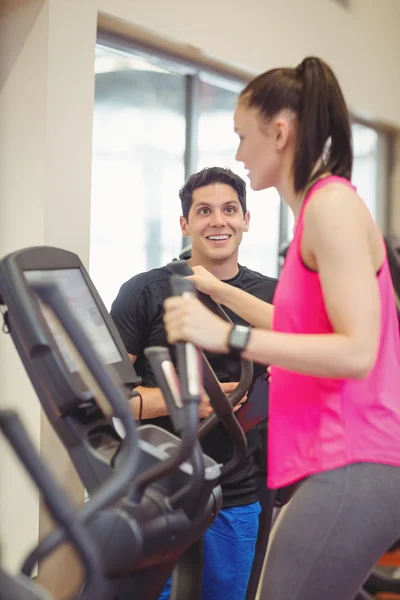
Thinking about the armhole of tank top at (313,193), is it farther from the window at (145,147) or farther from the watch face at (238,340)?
the window at (145,147)

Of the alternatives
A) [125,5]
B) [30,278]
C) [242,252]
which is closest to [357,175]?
[242,252]

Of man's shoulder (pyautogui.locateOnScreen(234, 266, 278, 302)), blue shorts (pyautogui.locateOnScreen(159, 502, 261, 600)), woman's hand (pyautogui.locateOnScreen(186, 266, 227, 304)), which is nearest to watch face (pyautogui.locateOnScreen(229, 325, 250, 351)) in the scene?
woman's hand (pyautogui.locateOnScreen(186, 266, 227, 304))

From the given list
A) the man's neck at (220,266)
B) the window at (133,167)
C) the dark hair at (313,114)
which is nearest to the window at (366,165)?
the window at (133,167)

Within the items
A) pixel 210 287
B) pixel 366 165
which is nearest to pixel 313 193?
pixel 210 287

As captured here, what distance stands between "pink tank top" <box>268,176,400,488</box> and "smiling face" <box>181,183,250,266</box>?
981 mm

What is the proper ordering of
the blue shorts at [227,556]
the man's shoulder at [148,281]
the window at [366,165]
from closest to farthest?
the blue shorts at [227,556], the man's shoulder at [148,281], the window at [366,165]

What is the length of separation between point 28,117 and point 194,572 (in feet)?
5.01

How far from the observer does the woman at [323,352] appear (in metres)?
1.22

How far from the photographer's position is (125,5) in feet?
8.77

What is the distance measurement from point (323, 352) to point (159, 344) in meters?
1.08

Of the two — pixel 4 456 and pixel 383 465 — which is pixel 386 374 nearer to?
pixel 383 465

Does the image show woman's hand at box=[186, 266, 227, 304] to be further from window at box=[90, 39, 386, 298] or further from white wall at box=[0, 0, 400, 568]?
window at box=[90, 39, 386, 298]

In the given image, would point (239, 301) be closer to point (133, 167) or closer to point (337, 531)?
point (337, 531)

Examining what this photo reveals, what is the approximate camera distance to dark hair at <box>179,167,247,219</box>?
7.93 feet
